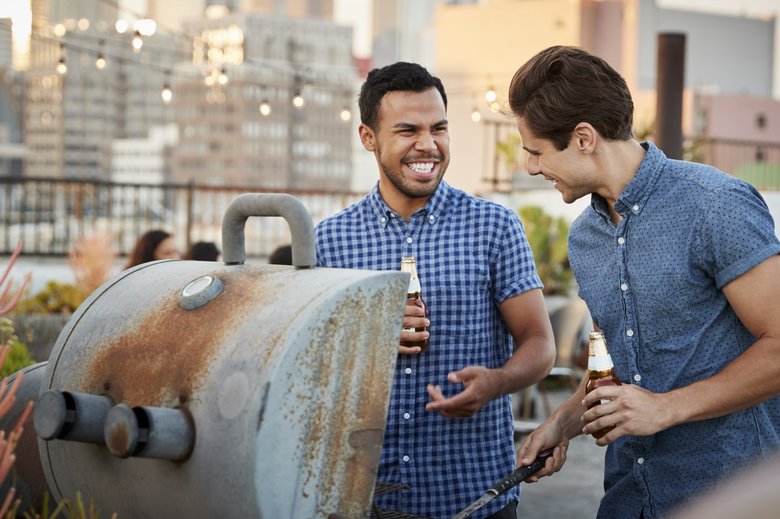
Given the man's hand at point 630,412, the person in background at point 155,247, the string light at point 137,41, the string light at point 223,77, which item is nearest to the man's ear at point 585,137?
the man's hand at point 630,412

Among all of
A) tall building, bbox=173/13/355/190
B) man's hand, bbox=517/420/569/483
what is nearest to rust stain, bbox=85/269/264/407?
man's hand, bbox=517/420/569/483

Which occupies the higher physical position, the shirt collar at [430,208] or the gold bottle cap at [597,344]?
the shirt collar at [430,208]

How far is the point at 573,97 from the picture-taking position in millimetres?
2496

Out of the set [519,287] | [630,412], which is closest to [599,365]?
[630,412]

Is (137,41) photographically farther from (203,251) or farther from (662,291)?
(662,291)

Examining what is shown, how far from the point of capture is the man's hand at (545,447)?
2.66 meters

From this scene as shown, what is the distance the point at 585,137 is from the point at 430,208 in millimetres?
697

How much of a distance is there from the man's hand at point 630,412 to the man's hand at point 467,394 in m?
0.40

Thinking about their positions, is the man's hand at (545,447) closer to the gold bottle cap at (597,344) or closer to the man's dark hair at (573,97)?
the gold bottle cap at (597,344)

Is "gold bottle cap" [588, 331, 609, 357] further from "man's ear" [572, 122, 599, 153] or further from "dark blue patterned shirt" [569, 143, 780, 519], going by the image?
"man's ear" [572, 122, 599, 153]

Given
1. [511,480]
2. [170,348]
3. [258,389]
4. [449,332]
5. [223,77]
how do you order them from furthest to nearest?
[223,77] → [449,332] → [511,480] → [170,348] → [258,389]

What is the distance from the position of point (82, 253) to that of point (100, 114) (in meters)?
189

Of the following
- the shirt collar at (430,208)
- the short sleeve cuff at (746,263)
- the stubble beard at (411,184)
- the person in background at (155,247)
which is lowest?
the person in background at (155,247)

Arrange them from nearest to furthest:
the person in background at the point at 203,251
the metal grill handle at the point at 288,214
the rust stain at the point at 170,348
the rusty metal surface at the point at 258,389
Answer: the rusty metal surface at the point at 258,389
the rust stain at the point at 170,348
the metal grill handle at the point at 288,214
the person in background at the point at 203,251
